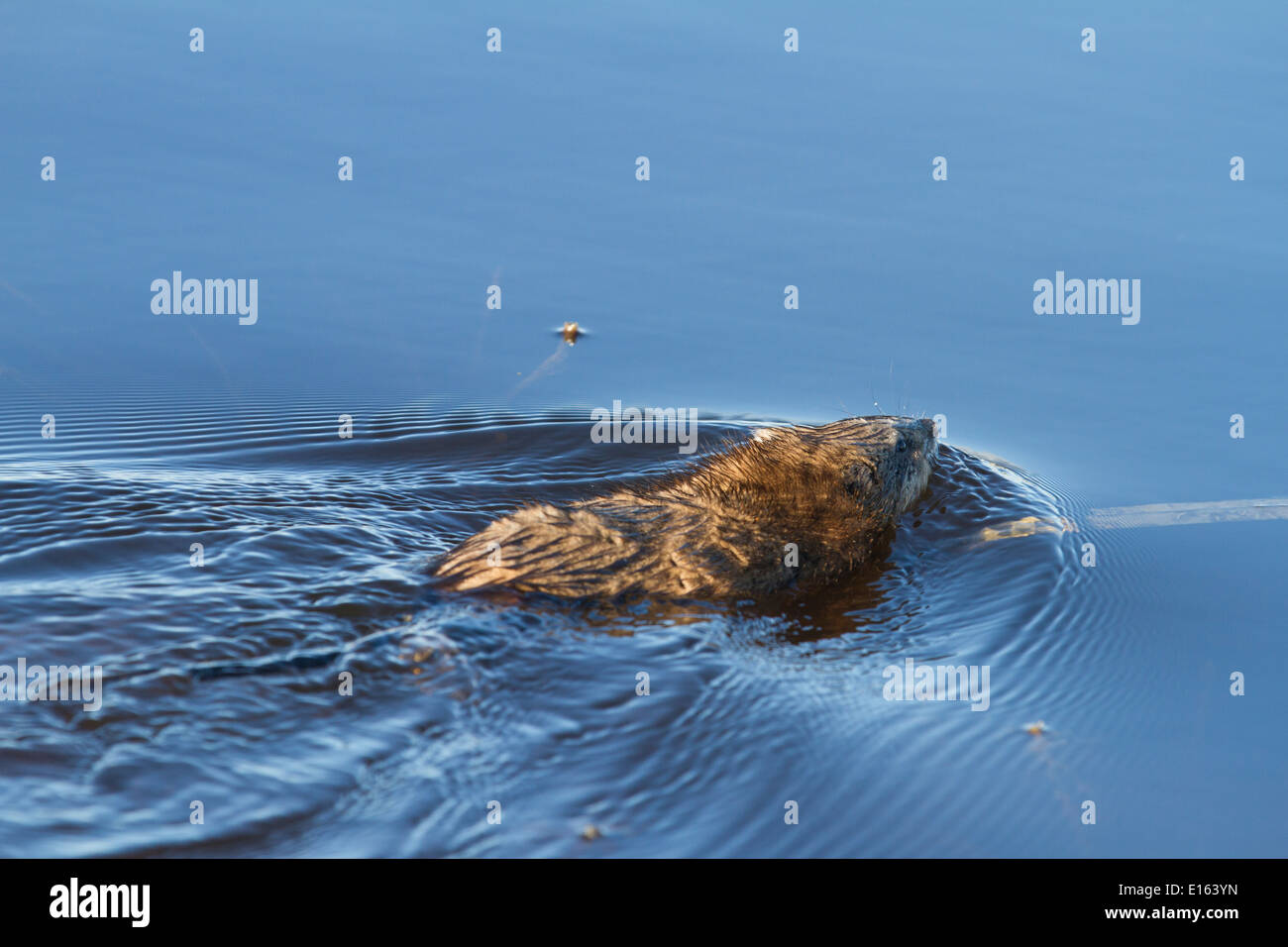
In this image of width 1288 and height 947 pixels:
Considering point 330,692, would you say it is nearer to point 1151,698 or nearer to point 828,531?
point 828,531

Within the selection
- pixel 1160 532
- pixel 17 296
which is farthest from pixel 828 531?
pixel 17 296

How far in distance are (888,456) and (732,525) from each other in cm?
163

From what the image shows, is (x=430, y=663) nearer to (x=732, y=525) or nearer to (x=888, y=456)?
(x=732, y=525)

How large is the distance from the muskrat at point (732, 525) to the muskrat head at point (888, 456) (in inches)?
0.4

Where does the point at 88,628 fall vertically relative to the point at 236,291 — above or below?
below

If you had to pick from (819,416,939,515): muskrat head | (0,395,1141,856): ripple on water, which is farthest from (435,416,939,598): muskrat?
(0,395,1141,856): ripple on water

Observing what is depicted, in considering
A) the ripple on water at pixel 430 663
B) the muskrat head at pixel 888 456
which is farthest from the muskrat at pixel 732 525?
the ripple on water at pixel 430 663

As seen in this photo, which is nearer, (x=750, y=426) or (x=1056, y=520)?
(x=1056, y=520)

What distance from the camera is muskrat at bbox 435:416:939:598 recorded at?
21.0 feet

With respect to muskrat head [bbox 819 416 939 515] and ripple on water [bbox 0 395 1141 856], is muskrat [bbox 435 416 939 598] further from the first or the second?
ripple on water [bbox 0 395 1141 856]

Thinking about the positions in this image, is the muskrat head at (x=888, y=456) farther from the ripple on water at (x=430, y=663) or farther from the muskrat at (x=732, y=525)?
the ripple on water at (x=430, y=663)

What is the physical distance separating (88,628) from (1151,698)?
206 inches

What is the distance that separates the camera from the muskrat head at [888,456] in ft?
25.7

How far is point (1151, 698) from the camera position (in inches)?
247
